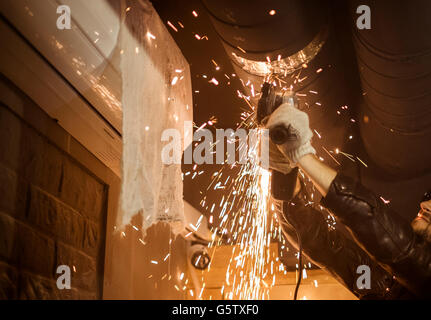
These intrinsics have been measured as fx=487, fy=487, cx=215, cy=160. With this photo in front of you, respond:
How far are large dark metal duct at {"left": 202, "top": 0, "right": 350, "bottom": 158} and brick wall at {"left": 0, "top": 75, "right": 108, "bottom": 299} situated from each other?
0.81m

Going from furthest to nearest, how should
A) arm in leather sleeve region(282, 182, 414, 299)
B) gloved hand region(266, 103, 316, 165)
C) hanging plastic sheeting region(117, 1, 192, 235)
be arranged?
arm in leather sleeve region(282, 182, 414, 299), gloved hand region(266, 103, 316, 165), hanging plastic sheeting region(117, 1, 192, 235)

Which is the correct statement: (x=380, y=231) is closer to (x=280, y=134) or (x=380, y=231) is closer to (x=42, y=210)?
(x=280, y=134)

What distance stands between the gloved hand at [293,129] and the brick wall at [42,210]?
2.99 feet

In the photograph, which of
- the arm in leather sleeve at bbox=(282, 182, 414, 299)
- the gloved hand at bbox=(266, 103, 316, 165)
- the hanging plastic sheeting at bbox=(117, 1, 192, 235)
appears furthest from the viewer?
the arm in leather sleeve at bbox=(282, 182, 414, 299)

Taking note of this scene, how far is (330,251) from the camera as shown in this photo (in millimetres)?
2211

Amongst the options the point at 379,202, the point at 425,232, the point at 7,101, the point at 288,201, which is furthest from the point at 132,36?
the point at 425,232

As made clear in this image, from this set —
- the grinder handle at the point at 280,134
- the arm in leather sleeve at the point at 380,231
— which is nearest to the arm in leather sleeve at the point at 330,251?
the arm in leather sleeve at the point at 380,231

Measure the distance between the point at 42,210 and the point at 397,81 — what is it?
1517mm

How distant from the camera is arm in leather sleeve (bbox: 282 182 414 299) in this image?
7.07ft

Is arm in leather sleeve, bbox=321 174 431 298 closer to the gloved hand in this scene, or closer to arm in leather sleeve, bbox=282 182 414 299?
the gloved hand

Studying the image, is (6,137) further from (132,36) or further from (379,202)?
(379,202)

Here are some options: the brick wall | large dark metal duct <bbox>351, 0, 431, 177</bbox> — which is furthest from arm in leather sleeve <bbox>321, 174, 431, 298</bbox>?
the brick wall

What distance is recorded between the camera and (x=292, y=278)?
3271 mm

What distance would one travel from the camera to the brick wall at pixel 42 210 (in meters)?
1.71
